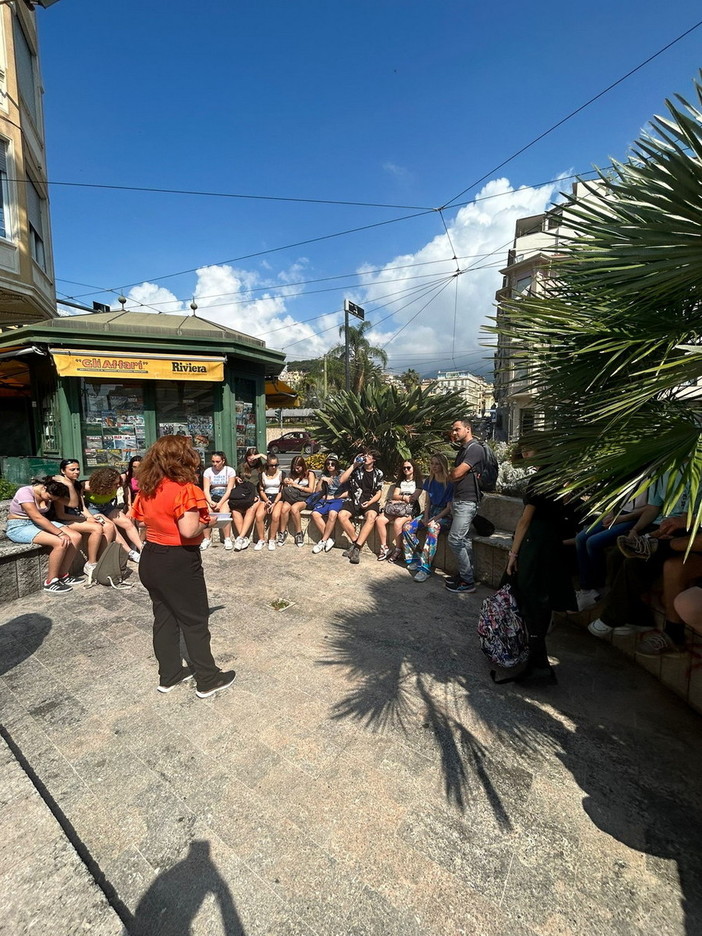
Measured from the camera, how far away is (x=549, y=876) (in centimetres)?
181

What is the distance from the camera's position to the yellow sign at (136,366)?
760 centimetres

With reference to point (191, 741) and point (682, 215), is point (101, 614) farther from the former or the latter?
point (682, 215)

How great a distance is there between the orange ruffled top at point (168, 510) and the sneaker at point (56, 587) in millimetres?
2622

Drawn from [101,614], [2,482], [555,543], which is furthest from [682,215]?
[2,482]

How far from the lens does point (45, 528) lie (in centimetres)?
457

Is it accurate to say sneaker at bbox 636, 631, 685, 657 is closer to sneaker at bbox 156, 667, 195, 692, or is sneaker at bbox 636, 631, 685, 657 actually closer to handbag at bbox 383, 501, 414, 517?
handbag at bbox 383, 501, 414, 517

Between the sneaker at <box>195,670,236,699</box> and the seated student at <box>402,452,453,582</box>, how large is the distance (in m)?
2.66

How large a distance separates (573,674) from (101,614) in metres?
4.24

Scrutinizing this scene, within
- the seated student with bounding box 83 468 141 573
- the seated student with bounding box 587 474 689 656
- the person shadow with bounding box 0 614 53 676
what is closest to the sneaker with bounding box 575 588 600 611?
the seated student with bounding box 587 474 689 656

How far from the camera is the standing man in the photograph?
15.6 feet

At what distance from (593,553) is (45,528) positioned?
5425mm

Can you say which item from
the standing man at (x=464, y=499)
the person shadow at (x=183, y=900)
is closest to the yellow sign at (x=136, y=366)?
the standing man at (x=464, y=499)

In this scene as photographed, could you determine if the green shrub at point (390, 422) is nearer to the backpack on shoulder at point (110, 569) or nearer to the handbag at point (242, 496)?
the handbag at point (242, 496)

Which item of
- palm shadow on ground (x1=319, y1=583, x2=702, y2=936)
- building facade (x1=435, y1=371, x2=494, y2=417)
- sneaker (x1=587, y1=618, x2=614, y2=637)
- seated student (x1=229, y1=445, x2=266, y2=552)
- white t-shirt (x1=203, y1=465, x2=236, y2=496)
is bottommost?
palm shadow on ground (x1=319, y1=583, x2=702, y2=936)
